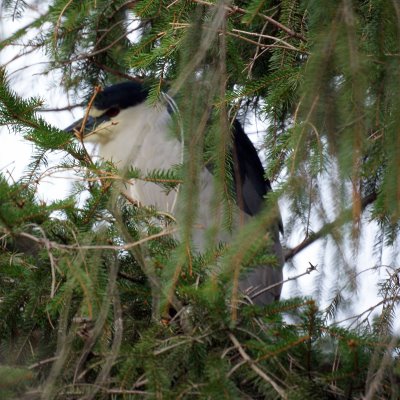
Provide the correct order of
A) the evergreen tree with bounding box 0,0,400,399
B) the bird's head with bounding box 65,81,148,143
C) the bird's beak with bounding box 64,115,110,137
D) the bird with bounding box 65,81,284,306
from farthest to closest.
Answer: the bird's head with bounding box 65,81,148,143
the bird's beak with bounding box 64,115,110,137
the bird with bounding box 65,81,284,306
the evergreen tree with bounding box 0,0,400,399

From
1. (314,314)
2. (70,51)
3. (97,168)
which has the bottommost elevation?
(314,314)

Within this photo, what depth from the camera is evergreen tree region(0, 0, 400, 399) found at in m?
1.47

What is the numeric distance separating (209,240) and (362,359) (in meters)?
0.49

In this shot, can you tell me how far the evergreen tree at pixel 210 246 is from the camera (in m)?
1.47

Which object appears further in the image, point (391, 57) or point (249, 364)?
point (249, 364)

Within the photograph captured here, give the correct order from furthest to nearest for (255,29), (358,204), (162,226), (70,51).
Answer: (70,51) → (255,29) → (162,226) → (358,204)

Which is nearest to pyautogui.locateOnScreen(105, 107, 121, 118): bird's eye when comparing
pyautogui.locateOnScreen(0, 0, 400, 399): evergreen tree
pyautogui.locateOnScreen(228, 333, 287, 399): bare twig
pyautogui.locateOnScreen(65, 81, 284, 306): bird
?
pyautogui.locateOnScreen(65, 81, 284, 306): bird

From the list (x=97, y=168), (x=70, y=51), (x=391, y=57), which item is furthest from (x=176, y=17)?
(x=70, y=51)

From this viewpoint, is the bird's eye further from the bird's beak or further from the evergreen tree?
the evergreen tree

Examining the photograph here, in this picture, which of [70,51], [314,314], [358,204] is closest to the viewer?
[358,204]

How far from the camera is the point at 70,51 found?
322 cm

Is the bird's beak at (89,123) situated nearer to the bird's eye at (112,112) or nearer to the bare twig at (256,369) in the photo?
the bird's eye at (112,112)

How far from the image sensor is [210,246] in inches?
64.1

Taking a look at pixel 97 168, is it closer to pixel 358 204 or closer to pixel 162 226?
pixel 162 226
